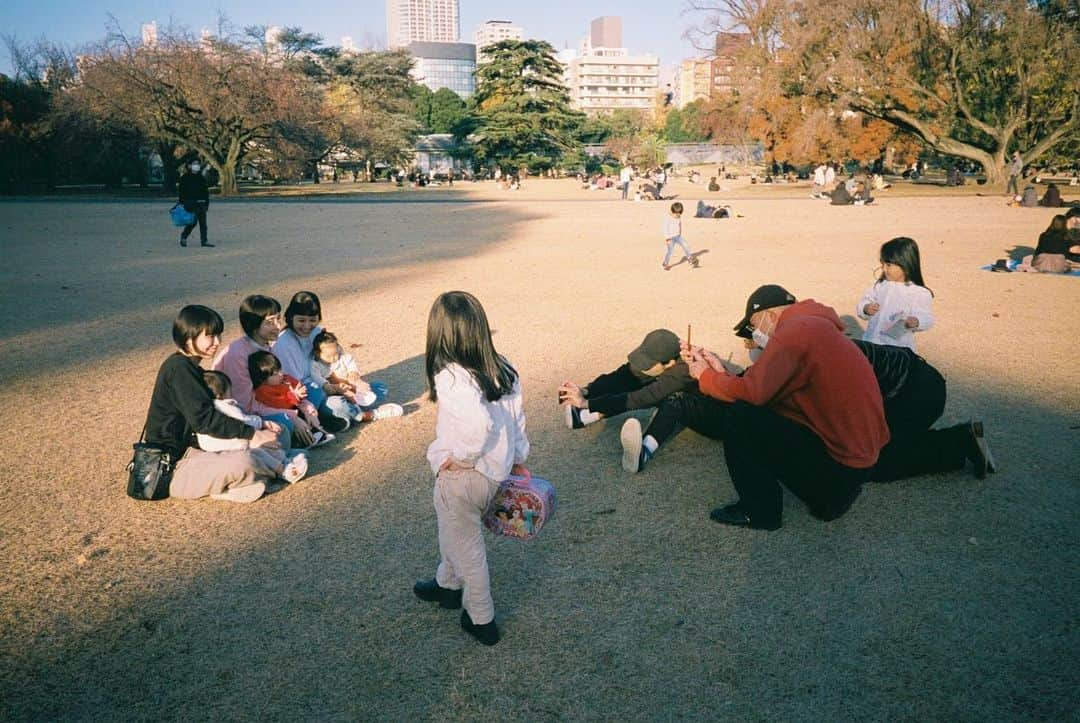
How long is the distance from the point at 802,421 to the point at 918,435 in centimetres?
104

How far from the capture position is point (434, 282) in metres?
11.2

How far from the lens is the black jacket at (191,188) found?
15.1 m

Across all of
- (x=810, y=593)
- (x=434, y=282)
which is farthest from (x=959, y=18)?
(x=810, y=593)

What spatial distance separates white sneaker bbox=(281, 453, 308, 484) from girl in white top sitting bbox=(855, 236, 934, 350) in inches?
165

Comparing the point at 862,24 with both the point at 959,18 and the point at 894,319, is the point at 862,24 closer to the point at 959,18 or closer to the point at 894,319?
the point at 959,18

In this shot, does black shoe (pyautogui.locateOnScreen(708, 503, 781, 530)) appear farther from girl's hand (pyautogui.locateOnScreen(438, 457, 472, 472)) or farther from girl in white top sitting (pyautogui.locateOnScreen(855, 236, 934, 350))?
girl in white top sitting (pyautogui.locateOnScreen(855, 236, 934, 350))

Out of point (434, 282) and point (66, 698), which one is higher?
point (434, 282)

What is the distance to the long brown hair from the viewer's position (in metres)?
2.63

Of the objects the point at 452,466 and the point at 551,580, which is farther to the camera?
the point at 551,580

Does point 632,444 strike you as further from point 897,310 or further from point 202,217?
point 202,217

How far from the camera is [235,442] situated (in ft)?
13.5

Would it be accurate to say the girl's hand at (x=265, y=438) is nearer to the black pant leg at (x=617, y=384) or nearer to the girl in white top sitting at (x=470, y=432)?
the girl in white top sitting at (x=470, y=432)

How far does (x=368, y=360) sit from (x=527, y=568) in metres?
4.01

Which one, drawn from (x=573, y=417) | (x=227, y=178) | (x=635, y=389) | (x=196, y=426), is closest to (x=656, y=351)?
(x=635, y=389)
